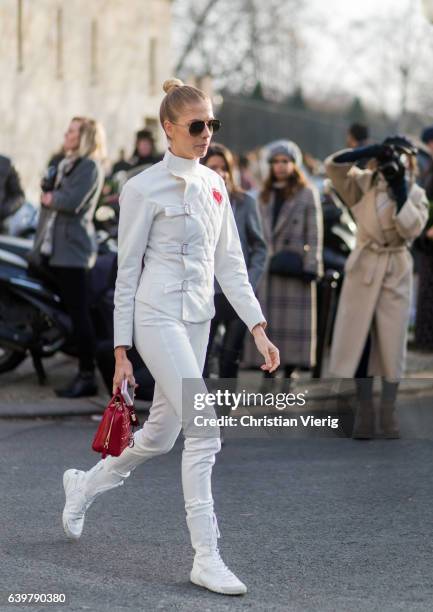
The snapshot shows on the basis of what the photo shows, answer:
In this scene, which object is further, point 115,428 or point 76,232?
point 76,232

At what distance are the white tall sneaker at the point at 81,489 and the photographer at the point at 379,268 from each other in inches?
117

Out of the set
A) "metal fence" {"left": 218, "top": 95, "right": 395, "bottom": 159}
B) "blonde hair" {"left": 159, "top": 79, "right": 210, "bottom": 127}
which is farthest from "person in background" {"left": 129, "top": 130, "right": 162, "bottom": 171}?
"metal fence" {"left": 218, "top": 95, "right": 395, "bottom": 159}

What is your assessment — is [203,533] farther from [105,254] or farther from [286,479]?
[105,254]

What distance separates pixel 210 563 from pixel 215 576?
0.18 feet

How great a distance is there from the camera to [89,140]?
8.85 m

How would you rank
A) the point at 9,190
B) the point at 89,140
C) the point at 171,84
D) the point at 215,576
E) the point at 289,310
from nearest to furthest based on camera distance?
the point at 215,576 < the point at 171,84 < the point at 89,140 < the point at 289,310 < the point at 9,190

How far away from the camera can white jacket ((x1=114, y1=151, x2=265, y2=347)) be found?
4758 millimetres

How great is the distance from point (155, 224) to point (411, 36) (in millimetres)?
43208

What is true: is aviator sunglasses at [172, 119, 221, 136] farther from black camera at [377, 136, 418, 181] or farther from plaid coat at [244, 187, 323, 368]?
plaid coat at [244, 187, 323, 368]

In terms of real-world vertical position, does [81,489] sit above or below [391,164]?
below

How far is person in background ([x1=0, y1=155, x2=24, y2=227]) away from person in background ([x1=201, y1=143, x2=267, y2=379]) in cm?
245

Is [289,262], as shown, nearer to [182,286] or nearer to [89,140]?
[89,140]

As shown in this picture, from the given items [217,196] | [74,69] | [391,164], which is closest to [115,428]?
[217,196]

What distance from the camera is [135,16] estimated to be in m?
29.2
